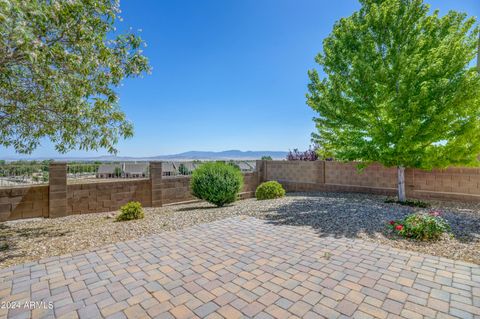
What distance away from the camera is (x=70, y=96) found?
475 centimetres

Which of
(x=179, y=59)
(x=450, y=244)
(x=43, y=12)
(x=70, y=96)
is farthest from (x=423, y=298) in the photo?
(x=179, y=59)

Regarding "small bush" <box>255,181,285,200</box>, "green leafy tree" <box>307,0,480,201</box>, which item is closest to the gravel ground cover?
"small bush" <box>255,181,285,200</box>

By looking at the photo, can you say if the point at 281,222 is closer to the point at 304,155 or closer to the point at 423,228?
the point at 423,228

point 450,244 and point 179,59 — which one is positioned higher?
point 179,59

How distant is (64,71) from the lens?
4.28m

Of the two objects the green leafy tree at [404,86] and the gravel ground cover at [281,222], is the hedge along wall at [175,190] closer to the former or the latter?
the gravel ground cover at [281,222]

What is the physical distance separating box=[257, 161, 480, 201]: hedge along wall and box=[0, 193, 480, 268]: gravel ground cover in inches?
28.8

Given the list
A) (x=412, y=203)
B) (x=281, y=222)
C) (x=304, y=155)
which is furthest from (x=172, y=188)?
(x=412, y=203)

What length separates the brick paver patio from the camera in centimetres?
266

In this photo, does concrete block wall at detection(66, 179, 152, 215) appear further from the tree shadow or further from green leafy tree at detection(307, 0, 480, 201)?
green leafy tree at detection(307, 0, 480, 201)

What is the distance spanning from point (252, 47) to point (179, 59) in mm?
3885

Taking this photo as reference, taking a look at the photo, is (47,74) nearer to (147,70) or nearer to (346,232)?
(147,70)

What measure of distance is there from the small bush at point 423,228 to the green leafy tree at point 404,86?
338cm

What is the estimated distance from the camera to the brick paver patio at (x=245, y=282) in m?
2.66
